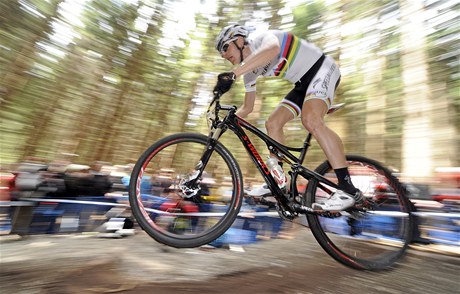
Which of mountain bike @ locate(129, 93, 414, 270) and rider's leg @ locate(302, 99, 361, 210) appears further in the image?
rider's leg @ locate(302, 99, 361, 210)

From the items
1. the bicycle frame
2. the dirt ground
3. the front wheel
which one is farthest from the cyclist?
the dirt ground

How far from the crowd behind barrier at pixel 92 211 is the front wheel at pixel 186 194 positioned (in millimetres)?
1076

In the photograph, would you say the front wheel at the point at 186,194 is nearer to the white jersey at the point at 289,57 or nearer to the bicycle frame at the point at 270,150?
the bicycle frame at the point at 270,150

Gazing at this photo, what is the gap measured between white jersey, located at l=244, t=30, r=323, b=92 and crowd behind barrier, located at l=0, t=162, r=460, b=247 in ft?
5.72

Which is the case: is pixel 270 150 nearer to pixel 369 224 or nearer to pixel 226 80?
pixel 226 80

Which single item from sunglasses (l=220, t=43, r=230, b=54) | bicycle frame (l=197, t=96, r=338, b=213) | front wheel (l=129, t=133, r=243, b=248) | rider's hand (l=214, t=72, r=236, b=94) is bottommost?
front wheel (l=129, t=133, r=243, b=248)

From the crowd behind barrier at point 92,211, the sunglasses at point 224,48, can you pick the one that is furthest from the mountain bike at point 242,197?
the crowd behind barrier at point 92,211

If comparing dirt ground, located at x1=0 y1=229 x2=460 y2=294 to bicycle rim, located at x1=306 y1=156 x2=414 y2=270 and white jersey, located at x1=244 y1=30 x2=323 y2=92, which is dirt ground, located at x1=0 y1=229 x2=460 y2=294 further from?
white jersey, located at x1=244 y1=30 x2=323 y2=92

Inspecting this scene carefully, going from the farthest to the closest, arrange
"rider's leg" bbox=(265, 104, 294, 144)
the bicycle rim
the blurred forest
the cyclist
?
the blurred forest → "rider's leg" bbox=(265, 104, 294, 144) → the bicycle rim → the cyclist

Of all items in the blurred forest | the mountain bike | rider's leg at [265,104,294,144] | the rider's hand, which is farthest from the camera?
the blurred forest

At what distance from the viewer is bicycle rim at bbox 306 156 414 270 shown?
253 centimetres

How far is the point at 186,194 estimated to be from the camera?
236 cm

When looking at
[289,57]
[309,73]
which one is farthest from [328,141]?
[289,57]

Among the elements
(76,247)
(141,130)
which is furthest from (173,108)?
(76,247)
